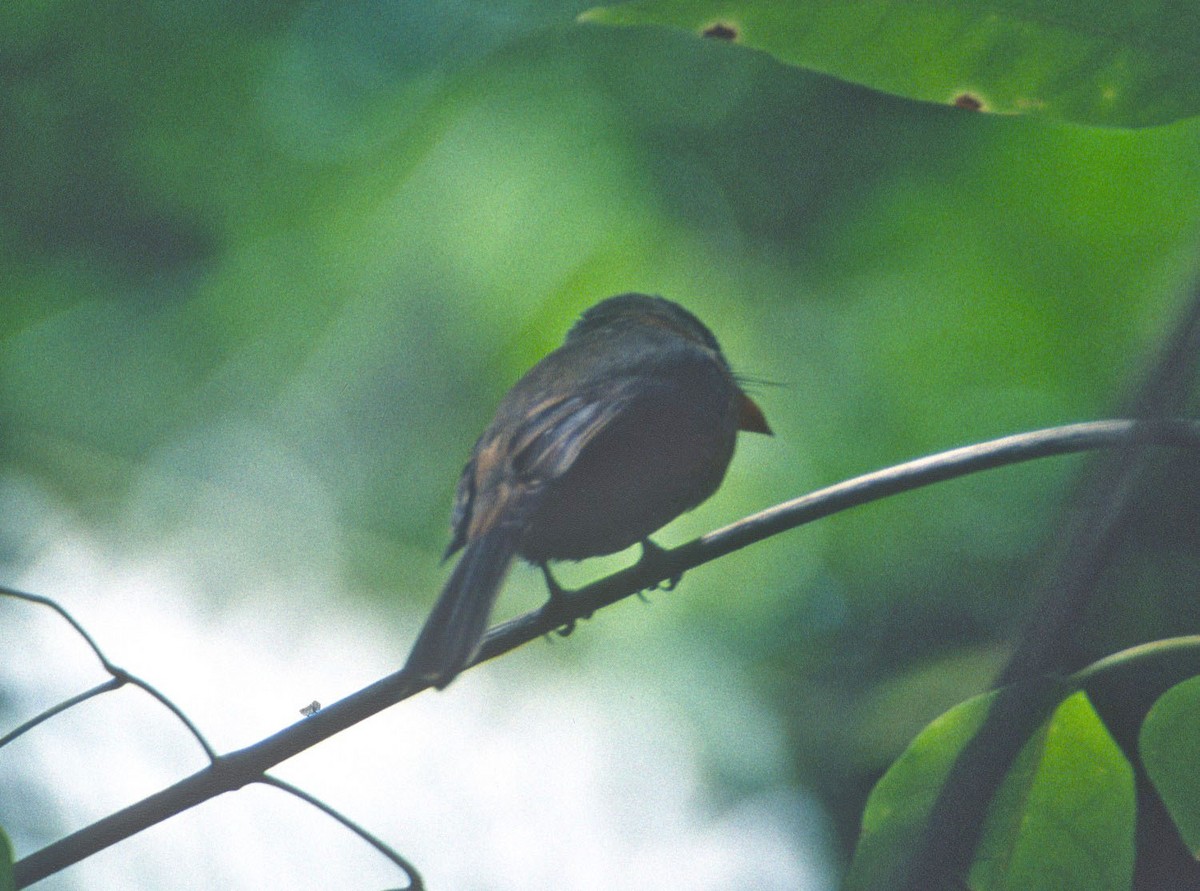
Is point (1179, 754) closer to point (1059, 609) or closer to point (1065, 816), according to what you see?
point (1065, 816)

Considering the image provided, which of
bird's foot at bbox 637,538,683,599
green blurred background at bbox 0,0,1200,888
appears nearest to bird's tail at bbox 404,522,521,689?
bird's foot at bbox 637,538,683,599

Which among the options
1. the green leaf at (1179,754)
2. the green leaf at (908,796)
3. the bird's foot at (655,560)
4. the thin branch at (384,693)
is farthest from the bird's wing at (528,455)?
the green leaf at (1179,754)

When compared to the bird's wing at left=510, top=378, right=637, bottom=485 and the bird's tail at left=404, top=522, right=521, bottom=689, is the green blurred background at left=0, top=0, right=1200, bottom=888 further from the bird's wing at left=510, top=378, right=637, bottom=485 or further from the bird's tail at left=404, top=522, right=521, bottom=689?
the bird's tail at left=404, top=522, right=521, bottom=689

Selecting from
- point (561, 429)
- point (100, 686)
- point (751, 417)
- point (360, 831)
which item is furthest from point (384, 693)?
point (751, 417)

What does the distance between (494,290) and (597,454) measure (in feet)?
2.43

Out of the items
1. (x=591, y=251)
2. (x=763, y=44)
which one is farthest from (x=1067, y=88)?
(x=591, y=251)

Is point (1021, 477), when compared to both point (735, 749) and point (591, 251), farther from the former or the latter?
point (591, 251)

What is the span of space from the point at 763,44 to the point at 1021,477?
4.00 feet

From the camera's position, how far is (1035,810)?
0.60 meters

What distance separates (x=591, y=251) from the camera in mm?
1699

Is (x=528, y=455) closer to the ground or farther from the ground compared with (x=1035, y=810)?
farther from the ground

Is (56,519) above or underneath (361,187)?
underneath

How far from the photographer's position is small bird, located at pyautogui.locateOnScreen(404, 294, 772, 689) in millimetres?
964

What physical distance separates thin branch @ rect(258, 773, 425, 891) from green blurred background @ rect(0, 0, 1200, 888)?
0.81 m
